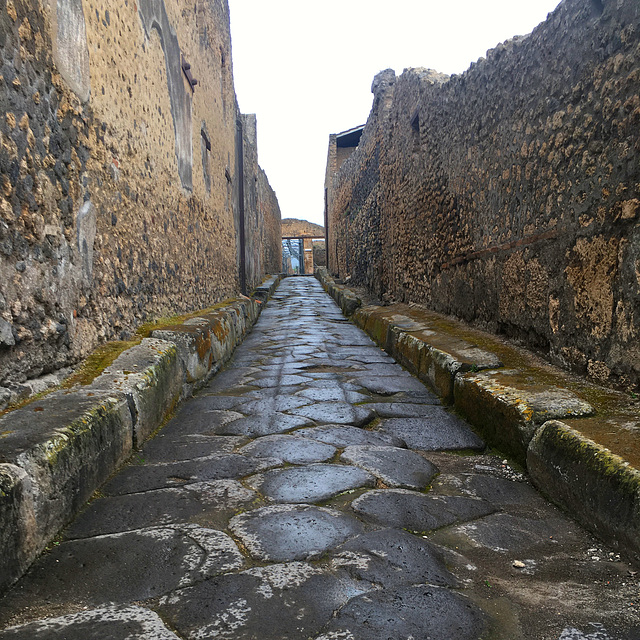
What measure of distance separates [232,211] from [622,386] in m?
6.30

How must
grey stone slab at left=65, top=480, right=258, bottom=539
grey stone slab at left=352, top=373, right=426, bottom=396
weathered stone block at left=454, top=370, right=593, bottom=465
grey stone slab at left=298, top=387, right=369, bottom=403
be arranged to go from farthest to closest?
grey stone slab at left=352, top=373, right=426, bottom=396
grey stone slab at left=298, top=387, right=369, bottom=403
weathered stone block at left=454, top=370, right=593, bottom=465
grey stone slab at left=65, top=480, right=258, bottom=539

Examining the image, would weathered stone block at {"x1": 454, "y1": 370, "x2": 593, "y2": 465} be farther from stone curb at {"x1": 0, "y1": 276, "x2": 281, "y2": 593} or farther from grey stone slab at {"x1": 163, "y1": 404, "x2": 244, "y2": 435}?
stone curb at {"x1": 0, "y1": 276, "x2": 281, "y2": 593}

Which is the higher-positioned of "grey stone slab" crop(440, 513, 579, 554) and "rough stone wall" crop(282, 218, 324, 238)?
"rough stone wall" crop(282, 218, 324, 238)

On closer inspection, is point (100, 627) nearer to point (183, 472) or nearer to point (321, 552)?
point (321, 552)

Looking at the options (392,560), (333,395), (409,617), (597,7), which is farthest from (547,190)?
(409,617)

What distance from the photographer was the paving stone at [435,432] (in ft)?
7.59

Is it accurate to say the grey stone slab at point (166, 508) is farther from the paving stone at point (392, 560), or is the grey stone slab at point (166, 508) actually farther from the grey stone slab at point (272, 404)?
the grey stone slab at point (272, 404)

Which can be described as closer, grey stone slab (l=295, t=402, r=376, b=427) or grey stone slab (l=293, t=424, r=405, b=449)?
grey stone slab (l=293, t=424, r=405, b=449)

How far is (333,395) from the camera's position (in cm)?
315

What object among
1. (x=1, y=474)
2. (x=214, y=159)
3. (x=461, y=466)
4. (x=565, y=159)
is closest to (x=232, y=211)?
(x=214, y=159)

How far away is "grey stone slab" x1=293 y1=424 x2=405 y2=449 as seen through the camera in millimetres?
2291

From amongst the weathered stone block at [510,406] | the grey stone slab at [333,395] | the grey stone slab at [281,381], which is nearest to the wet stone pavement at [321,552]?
the weathered stone block at [510,406]

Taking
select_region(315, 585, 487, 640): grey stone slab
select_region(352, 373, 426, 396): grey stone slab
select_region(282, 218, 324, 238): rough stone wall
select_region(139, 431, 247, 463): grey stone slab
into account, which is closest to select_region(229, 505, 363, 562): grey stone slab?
select_region(315, 585, 487, 640): grey stone slab

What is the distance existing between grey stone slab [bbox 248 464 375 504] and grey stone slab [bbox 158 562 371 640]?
42 centimetres
